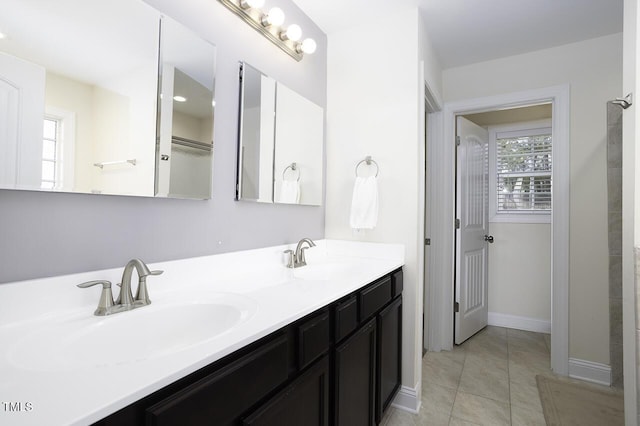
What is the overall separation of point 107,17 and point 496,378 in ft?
9.41

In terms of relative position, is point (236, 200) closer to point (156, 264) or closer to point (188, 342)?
point (156, 264)

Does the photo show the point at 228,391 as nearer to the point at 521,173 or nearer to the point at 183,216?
the point at 183,216

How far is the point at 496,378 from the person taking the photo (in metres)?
2.21

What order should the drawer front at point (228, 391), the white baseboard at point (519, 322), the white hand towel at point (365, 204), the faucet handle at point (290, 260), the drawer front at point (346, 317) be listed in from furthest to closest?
the white baseboard at point (519, 322) < the white hand towel at point (365, 204) < the faucet handle at point (290, 260) < the drawer front at point (346, 317) < the drawer front at point (228, 391)

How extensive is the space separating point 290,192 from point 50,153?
110 cm

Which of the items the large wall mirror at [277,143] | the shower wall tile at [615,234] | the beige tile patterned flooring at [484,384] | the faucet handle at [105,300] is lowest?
the beige tile patterned flooring at [484,384]

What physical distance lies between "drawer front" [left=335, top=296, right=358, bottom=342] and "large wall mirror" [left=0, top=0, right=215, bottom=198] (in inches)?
30.0

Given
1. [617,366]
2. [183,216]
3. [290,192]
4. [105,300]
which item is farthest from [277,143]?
[617,366]

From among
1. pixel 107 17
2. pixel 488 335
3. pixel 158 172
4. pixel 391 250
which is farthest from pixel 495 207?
pixel 107 17

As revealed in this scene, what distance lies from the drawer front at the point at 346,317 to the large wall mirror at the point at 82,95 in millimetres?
761

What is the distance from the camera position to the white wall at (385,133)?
1.89m

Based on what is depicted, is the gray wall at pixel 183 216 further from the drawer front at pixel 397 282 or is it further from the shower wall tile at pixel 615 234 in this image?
the shower wall tile at pixel 615 234

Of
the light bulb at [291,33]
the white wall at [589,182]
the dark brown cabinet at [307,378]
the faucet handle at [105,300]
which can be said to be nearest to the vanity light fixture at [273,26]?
the light bulb at [291,33]

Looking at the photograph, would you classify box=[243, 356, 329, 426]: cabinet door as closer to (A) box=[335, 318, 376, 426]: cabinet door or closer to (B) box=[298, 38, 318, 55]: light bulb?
(A) box=[335, 318, 376, 426]: cabinet door
